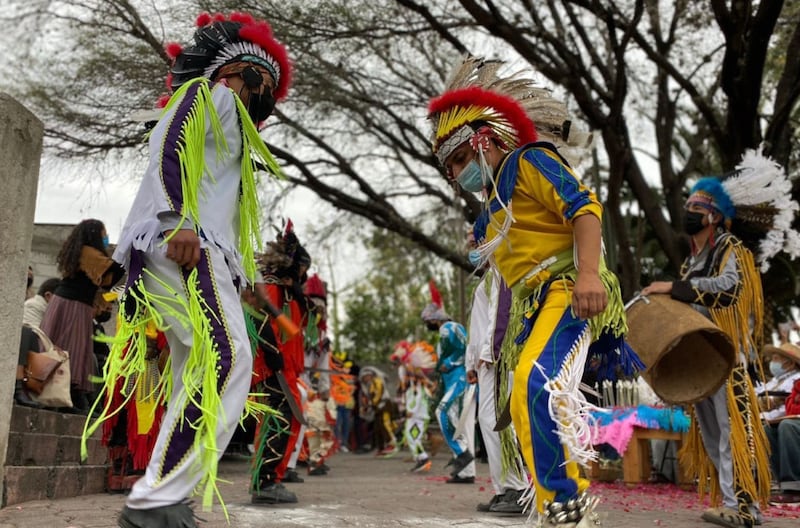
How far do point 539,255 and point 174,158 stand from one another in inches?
64.0

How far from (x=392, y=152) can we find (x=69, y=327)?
10.3 m

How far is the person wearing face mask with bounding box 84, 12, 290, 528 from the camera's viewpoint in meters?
2.79

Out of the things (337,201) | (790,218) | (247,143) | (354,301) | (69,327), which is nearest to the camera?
(247,143)

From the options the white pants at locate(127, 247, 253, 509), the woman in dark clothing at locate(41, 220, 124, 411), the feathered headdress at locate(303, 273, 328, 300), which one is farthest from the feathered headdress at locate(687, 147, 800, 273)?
the feathered headdress at locate(303, 273, 328, 300)

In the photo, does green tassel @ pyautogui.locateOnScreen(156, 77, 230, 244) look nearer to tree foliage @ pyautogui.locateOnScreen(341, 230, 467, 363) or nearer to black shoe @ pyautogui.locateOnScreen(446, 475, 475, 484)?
black shoe @ pyautogui.locateOnScreen(446, 475, 475, 484)

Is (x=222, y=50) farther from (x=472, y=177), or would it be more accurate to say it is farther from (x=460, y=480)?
(x=460, y=480)

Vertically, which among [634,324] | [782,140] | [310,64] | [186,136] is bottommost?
[634,324]

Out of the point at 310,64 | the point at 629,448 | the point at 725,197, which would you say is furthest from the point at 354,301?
the point at 725,197

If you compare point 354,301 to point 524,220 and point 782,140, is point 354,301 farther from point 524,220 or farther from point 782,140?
point 524,220

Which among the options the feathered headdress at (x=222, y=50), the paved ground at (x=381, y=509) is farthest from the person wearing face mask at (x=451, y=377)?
the feathered headdress at (x=222, y=50)

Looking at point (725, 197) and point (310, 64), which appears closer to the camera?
point (725, 197)

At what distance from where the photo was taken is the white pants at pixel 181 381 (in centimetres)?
275

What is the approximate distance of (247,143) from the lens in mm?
3418

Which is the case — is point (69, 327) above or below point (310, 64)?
below
